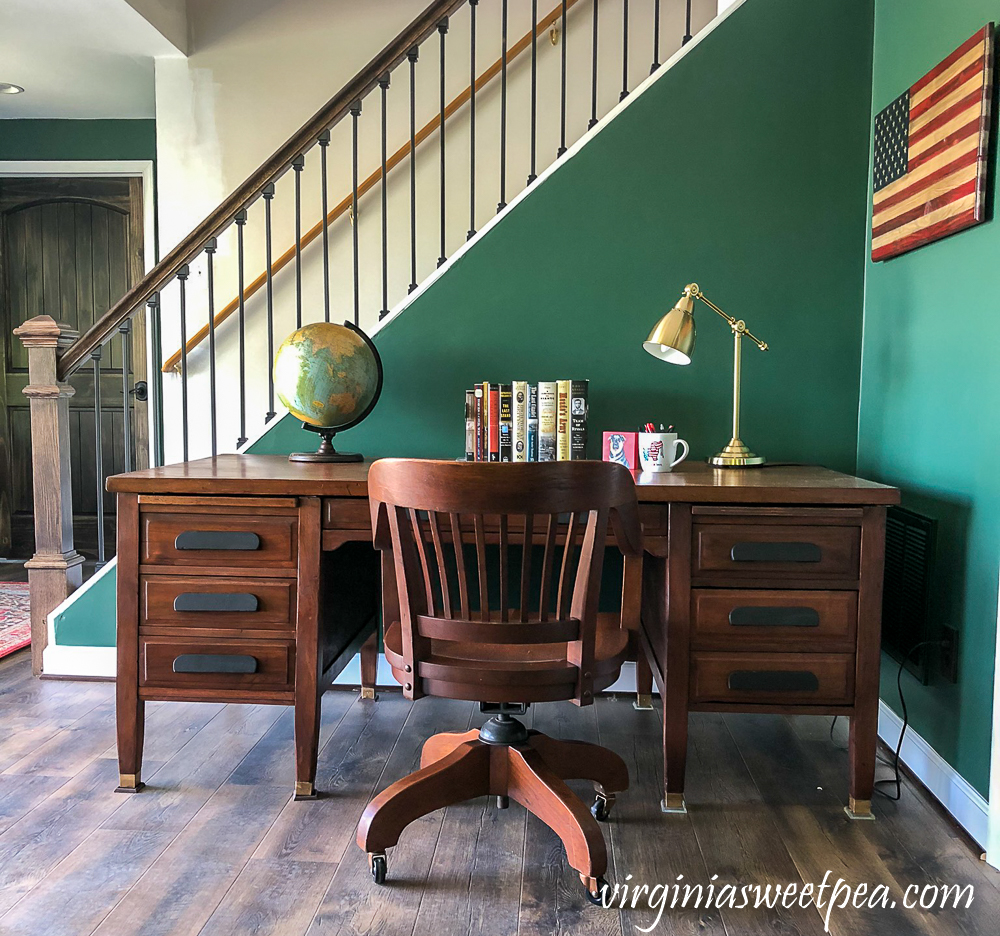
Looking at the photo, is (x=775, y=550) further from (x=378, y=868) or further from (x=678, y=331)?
(x=378, y=868)

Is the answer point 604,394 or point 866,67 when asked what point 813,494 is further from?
point 866,67

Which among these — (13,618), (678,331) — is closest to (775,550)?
(678,331)

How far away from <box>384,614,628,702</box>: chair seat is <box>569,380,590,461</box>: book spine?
70 cm

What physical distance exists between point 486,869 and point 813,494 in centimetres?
103

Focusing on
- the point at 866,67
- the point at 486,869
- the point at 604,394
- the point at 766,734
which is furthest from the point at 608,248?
the point at 486,869

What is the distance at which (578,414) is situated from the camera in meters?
2.34

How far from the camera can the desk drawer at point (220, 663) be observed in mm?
2020

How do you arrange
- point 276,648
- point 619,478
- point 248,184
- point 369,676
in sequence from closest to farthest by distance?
point 619,478 < point 276,648 < point 248,184 < point 369,676

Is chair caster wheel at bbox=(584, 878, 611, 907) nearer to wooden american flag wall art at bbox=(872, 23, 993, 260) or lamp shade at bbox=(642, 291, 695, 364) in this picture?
lamp shade at bbox=(642, 291, 695, 364)

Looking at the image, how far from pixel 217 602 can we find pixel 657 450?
3.65 ft

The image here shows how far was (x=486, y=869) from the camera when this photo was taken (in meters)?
1.69

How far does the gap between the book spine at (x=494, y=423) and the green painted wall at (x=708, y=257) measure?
10.4 inches

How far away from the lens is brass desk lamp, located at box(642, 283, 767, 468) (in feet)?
7.37

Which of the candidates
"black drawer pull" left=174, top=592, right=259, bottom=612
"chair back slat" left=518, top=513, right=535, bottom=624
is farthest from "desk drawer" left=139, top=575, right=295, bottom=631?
"chair back slat" left=518, top=513, right=535, bottom=624
